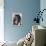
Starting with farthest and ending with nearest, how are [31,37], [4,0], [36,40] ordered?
[4,0] → [31,37] → [36,40]

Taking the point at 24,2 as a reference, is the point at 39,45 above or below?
below

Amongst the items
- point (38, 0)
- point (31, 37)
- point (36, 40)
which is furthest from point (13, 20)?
point (36, 40)

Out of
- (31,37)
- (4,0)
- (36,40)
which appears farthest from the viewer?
(4,0)

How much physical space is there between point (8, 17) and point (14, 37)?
802 millimetres

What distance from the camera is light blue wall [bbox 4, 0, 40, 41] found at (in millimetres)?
5012

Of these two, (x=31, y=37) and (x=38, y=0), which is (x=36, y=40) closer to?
(x=31, y=37)

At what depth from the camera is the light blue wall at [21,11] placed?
5012 mm

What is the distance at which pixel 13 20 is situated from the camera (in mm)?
5090

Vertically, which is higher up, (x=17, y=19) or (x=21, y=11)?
(x=21, y=11)

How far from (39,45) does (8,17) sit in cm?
280

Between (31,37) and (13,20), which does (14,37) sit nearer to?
(13,20)

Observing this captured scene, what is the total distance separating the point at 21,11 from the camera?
5.05 metres

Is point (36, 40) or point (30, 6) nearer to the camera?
point (36, 40)

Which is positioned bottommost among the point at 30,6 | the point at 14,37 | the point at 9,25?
the point at 14,37
